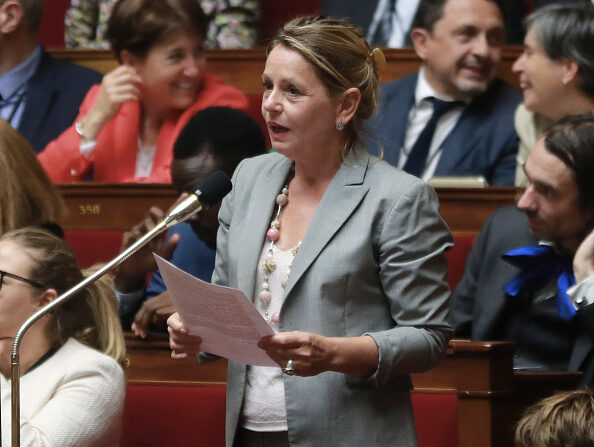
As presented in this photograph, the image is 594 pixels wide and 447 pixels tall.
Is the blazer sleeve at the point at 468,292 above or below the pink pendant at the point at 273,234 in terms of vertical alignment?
below

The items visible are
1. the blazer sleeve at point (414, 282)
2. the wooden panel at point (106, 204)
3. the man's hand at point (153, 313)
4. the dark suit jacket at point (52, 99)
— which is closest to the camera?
the blazer sleeve at point (414, 282)

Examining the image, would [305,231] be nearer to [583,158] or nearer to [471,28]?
[583,158]

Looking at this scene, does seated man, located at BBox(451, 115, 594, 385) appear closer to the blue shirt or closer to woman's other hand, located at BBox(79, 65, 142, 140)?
woman's other hand, located at BBox(79, 65, 142, 140)

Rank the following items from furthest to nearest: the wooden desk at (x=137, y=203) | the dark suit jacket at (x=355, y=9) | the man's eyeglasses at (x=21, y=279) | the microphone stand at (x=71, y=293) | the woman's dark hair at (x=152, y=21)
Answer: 1. the dark suit jacket at (x=355, y=9)
2. the woman's dark hair at (x=152, y=21)
3. the wooden desk at (x=137, y=203)
4. the man's eyeglasses at (x=21, y=279)
5. the microphone stand at (x=71, y=293)

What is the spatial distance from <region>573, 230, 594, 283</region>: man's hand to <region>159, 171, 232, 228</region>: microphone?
0.92 m

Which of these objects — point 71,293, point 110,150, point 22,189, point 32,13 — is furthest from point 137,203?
point 71,293

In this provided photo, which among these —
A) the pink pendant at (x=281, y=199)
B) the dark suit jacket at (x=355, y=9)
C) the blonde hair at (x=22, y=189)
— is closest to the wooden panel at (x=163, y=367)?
the blonde hair at (x=22, y=189)

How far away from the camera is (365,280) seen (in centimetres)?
132

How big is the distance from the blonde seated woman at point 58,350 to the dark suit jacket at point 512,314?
77 centimetres

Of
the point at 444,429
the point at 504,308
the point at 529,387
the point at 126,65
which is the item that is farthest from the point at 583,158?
the point at 126,65

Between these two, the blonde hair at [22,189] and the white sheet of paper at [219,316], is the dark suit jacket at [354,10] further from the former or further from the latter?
the white sheet of paper at [219,316]

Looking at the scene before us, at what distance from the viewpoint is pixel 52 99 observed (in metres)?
3.19

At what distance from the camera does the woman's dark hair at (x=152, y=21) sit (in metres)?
2.85

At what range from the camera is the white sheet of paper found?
1.20m
